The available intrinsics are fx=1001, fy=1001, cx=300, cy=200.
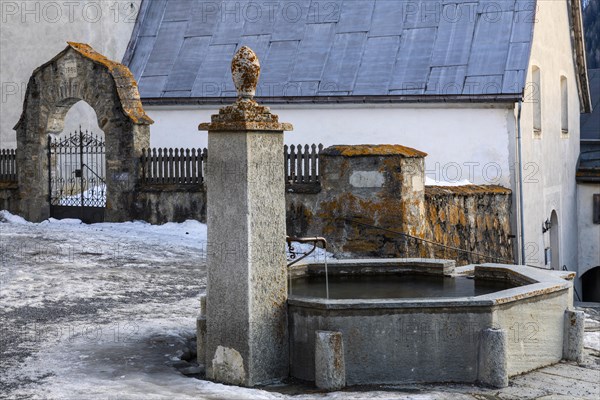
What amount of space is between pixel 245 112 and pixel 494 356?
2.80 m

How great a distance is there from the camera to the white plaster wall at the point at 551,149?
827 inches

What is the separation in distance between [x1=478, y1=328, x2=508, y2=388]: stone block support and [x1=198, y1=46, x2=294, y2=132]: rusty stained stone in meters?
2.38

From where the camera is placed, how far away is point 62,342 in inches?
359

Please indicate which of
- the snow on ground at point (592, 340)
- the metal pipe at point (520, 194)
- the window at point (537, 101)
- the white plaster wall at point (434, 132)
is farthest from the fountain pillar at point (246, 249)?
the window at point (537, 101)

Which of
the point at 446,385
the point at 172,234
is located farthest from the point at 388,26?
the point at 446,385

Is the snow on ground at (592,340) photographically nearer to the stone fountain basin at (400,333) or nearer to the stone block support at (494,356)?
the stone fountain basin at (400,333)

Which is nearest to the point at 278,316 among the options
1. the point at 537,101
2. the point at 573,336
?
the point at 573,336

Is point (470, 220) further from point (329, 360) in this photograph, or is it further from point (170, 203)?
point (329, 360)

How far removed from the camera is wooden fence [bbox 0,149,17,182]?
20.2m

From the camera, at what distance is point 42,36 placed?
24.1 m

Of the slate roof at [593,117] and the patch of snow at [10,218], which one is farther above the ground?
the slate roof at [593,117]

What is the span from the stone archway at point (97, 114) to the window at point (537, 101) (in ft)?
28.5

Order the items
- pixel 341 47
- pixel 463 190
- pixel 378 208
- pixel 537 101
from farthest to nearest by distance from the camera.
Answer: pixel 537 101 < pixel 341 47 < pixel 463 190 < pixel 378 208

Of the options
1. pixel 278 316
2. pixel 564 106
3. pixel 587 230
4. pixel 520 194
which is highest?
pixel 564 106
